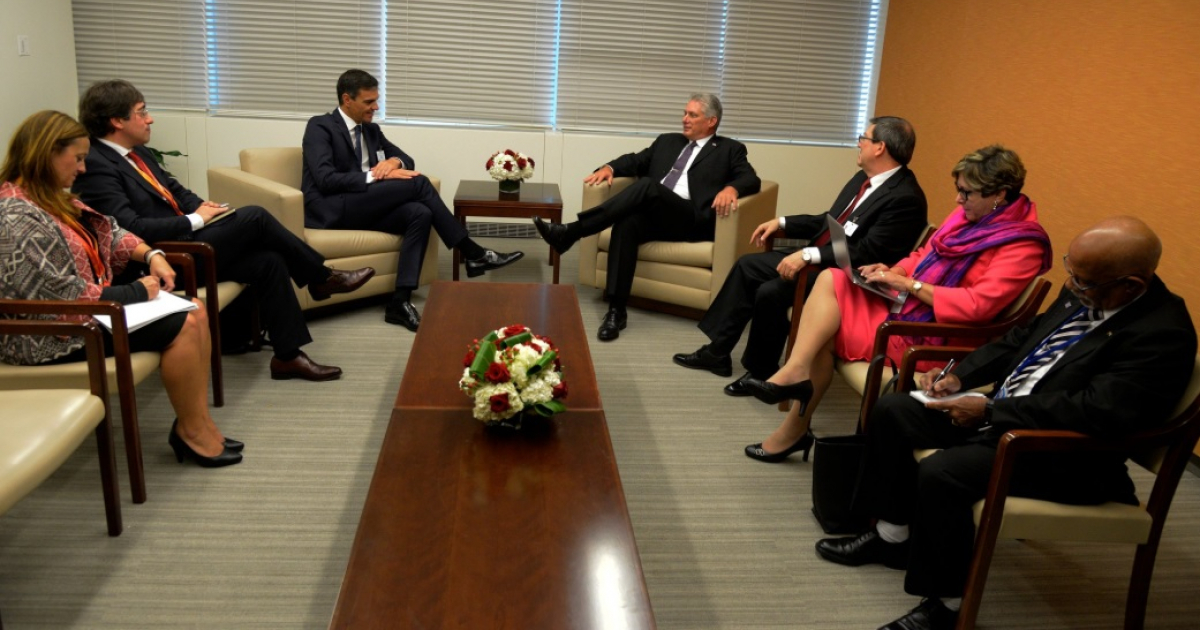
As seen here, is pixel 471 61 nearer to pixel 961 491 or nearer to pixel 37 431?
pixel 37 431

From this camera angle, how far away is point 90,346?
2.73 m

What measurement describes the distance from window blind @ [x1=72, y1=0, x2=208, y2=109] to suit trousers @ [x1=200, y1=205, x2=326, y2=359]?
3139 millimetres

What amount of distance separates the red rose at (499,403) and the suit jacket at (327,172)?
2.88 metres

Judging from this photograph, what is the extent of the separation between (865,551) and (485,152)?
478cm

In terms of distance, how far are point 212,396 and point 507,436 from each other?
1.90 metres

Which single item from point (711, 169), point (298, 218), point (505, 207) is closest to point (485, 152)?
point (505, 207)

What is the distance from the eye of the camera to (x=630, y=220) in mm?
5203

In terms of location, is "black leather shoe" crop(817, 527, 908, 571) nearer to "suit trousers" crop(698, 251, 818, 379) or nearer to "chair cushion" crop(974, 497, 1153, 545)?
"chair cushion" crop(974, 497, 1153, 545)

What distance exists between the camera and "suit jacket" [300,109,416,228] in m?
5.17

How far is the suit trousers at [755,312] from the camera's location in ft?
13.7

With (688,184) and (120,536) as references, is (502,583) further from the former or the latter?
(688,184)

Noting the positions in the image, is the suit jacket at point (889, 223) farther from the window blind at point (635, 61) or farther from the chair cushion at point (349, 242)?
the window blind at point (635, 61)

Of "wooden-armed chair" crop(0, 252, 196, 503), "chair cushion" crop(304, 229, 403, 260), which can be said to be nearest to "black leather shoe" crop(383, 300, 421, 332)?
"chair cushion" crop(304, 229, 403, 260)

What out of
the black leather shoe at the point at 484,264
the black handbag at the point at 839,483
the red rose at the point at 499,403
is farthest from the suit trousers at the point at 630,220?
the red rose at the point at 499,403
